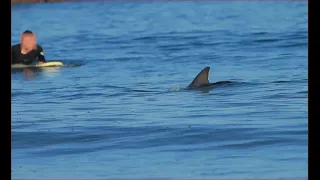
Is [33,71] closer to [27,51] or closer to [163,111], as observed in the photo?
[27,51]

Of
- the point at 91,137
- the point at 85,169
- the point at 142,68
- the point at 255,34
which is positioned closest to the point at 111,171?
the point at 85,169

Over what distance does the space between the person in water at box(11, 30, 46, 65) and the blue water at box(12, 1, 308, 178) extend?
44cm

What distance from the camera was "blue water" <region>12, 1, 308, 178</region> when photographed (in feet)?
21.5

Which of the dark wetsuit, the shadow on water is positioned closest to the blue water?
the shadow on water

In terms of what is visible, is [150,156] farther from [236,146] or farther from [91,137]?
[91,137]

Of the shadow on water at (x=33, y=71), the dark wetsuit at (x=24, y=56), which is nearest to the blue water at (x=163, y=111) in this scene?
the shadow on water at (x=33, y=71)

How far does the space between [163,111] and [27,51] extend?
8009 mm

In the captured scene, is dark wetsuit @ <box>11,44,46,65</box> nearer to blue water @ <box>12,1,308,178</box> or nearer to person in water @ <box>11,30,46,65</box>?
person in water @ <box>11,30,46,65</box>

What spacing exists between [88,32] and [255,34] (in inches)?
324

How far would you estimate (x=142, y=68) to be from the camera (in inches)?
796

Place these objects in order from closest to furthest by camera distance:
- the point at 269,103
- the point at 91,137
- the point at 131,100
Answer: the point at 91,137
the point at 269,103
the point at 131,100

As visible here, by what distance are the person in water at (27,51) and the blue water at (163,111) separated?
17.2 inches

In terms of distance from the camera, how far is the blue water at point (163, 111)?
6539mm

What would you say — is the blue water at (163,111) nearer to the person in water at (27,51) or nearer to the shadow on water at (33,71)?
the shadow on water at (33,71)
